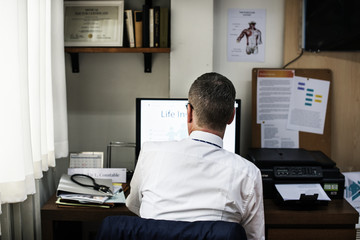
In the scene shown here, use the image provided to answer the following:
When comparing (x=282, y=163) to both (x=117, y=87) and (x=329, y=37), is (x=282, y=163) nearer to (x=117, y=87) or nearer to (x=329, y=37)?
(x=329, y=37)

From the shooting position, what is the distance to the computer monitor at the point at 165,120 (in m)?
2.07

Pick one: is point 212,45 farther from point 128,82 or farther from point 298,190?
point 298,190

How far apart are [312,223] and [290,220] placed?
10cm

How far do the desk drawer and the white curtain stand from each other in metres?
1.08

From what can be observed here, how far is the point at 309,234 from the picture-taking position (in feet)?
5.64

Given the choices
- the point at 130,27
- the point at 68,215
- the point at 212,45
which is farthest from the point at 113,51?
the point at 68,215

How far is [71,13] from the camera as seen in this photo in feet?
7.45

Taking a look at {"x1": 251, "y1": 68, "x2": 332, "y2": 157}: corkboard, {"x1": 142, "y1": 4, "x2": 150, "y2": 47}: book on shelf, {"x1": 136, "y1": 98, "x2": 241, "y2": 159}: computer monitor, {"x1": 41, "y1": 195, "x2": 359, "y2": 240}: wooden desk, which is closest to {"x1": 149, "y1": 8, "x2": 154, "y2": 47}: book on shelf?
{"x1": 142, "y1": 4, "x2": 150, "y2": 47}: book on shelf

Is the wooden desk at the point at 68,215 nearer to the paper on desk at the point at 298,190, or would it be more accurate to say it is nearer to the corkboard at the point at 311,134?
the paper on desk at the point at 298,190

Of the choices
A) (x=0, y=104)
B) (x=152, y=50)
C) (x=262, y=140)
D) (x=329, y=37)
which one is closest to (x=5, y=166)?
(x=0, y=104)

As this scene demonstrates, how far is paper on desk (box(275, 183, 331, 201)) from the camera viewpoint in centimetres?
172

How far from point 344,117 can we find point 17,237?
197cm

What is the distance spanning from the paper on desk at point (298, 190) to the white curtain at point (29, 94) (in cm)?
110

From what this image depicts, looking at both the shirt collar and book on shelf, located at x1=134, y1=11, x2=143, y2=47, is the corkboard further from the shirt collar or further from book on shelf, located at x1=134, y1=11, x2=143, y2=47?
the shirt collar
